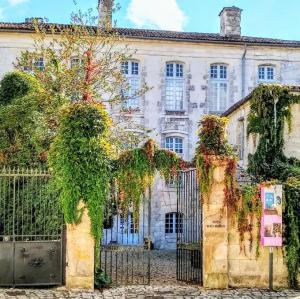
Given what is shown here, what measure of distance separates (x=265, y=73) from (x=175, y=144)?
621cm

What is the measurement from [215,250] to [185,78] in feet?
53.5

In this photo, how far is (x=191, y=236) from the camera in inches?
545

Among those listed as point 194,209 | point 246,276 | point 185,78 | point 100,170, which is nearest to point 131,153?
point 100,170

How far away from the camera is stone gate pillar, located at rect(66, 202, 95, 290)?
12180 millimetres

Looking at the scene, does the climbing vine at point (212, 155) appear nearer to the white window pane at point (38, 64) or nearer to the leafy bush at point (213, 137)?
the leafy bush at point (213, 137)

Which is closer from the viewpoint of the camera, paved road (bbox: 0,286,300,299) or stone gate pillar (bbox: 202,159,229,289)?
paved road (bbox: 0,286,300,299)

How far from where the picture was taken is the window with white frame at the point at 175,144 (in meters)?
27.3

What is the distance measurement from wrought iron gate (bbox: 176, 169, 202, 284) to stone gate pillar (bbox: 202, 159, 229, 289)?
31cm

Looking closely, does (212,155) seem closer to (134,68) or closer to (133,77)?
(133,77)

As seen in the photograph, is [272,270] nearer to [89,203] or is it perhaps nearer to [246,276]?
[246,276]

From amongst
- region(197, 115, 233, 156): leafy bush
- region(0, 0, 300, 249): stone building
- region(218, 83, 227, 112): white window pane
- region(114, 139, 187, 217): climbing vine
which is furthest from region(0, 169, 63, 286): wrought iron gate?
region(218, 83, 227, 112): white window pane

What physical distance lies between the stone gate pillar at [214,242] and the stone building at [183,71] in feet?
45.2

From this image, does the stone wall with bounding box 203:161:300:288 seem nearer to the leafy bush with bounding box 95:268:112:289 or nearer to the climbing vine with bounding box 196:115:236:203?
the climbing vine with bounding box 196:115:236:203

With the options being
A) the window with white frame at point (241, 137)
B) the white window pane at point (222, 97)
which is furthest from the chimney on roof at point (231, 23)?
the window with white frame at point (241, 137)
